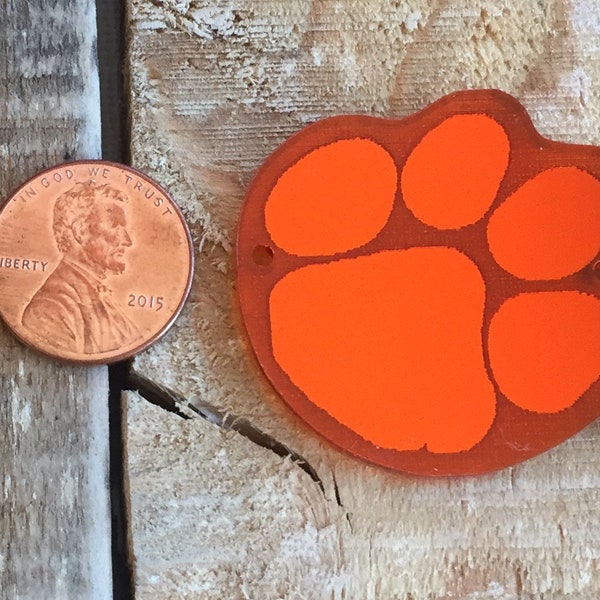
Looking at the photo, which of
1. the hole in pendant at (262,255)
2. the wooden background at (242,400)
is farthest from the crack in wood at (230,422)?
the hole in pendant at (262,255)

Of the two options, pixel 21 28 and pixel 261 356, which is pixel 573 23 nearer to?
pixel 261 356

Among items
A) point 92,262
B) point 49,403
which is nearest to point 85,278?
point 92,262

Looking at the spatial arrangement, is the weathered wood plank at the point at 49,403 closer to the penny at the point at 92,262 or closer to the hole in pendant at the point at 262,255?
the penny at the point at 92,262

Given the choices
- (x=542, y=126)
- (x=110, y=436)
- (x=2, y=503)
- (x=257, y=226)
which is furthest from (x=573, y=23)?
(x=2, y=503)

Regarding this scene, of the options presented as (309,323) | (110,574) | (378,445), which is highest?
(309,323)

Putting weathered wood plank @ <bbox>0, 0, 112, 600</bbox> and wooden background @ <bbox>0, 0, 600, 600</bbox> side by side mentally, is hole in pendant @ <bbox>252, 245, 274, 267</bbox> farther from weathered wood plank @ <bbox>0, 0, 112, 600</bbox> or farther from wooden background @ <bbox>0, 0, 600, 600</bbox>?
weathered wood plank @ <bbox>0, 0, 112, 600</bbox>
